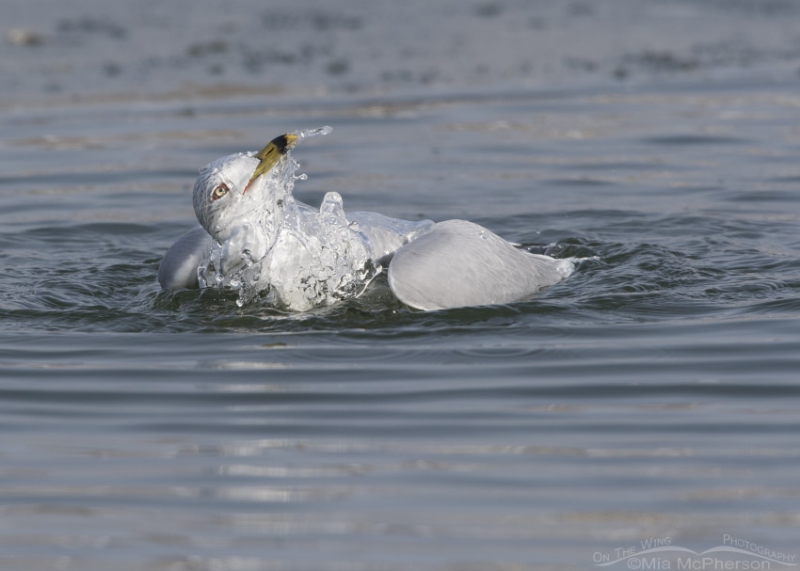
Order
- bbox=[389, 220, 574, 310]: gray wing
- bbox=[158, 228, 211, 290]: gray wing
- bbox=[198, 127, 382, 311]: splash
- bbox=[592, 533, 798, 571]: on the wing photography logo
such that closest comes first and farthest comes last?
bbox=[592, 533, 798, 571]: on the wing photography logo < bbox=[389, 220, 574, 310]: gray wing < bbox=[198, 127, 382, 311]: splash < bbox=[158, 228, 211, 290]: gray wing

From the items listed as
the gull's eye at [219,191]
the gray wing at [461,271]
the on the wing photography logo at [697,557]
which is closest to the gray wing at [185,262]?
the gull's eye at [219,191]

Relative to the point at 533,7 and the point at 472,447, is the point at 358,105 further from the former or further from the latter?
the point at 472,447

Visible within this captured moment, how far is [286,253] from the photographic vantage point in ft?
22.5

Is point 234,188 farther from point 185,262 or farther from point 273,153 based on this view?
point 185,262

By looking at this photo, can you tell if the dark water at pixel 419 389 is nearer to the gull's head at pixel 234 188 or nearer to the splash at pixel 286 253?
the splash at pixel 286 253

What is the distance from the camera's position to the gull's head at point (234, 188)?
22.0 ft

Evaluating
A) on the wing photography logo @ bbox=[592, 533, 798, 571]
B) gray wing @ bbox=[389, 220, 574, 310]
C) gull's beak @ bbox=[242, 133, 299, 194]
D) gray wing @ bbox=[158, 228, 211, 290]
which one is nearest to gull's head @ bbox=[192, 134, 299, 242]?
gull's beak @ bbox=[242, 133, 299, 194]

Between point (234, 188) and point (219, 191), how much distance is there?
83 mm

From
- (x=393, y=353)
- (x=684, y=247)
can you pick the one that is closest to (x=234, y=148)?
(x=684, y=247)

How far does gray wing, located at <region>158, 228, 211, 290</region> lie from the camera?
283 inches

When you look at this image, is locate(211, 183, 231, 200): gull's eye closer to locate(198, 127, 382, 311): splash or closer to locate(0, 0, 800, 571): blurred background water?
locate(198, 127, 382, 311): splash

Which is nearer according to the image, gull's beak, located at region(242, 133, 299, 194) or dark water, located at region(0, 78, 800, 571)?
dark water, located at region(0, 78, 800, 571)

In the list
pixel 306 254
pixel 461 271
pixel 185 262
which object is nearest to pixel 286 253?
pixel 306 254

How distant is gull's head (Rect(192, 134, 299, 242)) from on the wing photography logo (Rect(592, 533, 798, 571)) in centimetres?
332
